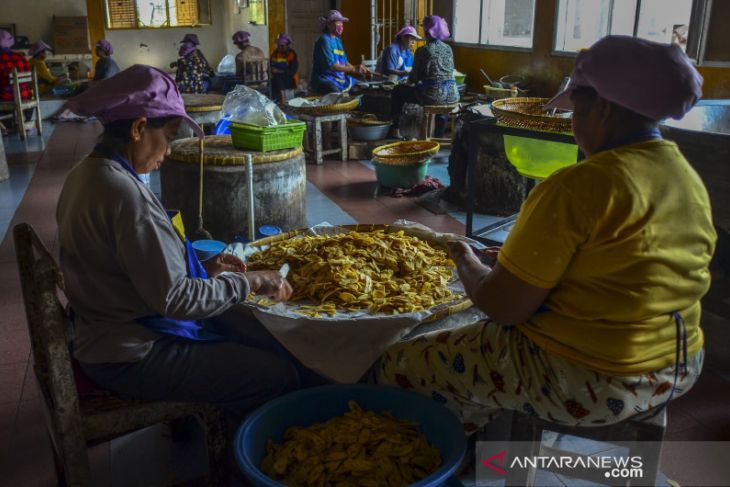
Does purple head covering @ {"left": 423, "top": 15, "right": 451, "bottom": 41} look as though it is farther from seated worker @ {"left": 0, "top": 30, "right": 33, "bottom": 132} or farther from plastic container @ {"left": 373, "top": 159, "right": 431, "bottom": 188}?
seated worker @ {"left": 0, "top": 30, "right": 33, "bottom": 132}

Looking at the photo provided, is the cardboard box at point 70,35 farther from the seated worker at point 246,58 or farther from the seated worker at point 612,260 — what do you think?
the seated worker at point 612,260

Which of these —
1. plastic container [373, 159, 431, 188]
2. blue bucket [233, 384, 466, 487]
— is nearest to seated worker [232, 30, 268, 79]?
plastic container [373, 159, 431, 188]

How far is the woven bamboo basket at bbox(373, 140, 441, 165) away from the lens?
6168 millimetres

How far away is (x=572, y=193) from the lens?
1.55 meters

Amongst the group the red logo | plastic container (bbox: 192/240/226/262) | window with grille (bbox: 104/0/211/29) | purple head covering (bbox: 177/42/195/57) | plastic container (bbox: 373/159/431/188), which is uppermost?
window with grille (bbox: 104/0/211/29)

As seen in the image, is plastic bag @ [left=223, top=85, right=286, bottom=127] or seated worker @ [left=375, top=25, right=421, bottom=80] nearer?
plastic bag @ [left=223, top=85, right=286, bottom=127]

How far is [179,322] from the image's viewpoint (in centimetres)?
204

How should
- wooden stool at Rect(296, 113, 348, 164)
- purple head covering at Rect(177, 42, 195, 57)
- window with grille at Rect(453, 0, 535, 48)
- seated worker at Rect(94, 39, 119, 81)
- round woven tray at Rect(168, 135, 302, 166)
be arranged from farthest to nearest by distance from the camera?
seated worker at Rect(94, 39, 119, 81) → window with grille at Rect(453, 0, 535, 48) → purple head covering at Rect(177, 42, 195, 57) → wooden stool at Rect(296, 113, 348, 164) → round woven tray at Rect(168, 135, 302, 166)

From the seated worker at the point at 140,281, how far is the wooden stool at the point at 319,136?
18.2 ft

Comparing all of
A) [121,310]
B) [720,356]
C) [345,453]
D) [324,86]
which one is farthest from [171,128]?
[324,86]

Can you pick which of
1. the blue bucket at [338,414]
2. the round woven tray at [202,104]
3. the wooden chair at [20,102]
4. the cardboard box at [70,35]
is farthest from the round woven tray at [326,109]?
the cardboard box at [70,35]

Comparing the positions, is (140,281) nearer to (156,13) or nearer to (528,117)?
(528,117)

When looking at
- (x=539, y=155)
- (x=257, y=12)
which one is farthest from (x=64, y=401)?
(x=257, y=12)

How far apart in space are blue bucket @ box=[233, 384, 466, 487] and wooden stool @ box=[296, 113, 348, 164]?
5.75 m
